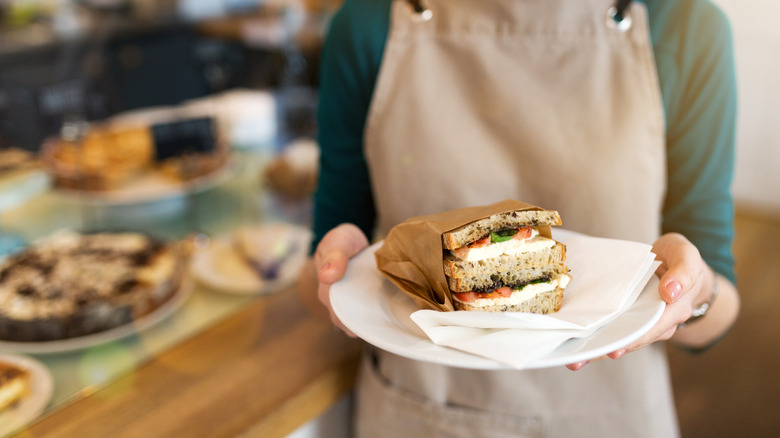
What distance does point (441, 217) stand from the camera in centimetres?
87

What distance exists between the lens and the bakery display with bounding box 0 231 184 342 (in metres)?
1.15

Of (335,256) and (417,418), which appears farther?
(417,418)

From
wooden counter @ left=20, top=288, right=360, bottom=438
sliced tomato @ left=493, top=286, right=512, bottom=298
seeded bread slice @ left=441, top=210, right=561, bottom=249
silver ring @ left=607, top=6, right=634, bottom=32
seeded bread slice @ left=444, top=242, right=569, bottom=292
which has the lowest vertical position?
wooden counter @ left=20, top=288, right=360, bottom=438

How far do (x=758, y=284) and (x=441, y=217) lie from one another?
2.38m

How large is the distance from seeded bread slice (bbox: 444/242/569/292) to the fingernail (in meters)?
0.15

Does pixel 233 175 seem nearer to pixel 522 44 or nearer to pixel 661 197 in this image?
pixel 522 44

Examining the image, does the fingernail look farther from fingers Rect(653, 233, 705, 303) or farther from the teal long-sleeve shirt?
the teal long-sleeve shirt

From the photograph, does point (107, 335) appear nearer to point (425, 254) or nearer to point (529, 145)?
point (425, 254)

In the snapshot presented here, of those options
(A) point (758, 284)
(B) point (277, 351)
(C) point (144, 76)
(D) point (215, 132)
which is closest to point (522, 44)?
(B) point (277, 351)

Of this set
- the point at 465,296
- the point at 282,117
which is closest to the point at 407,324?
the point at 465,296

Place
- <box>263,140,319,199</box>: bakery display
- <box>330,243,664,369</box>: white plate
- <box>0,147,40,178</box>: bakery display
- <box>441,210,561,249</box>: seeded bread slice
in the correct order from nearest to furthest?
<box>330,243,664,369</box>: white plate, <box>441,210,561,249</box>: seeded bread slice, <box>0,147,40,178</box>: bakery display, <box>263,140,319,199</box>: bakery display

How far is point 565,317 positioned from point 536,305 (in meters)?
0.07

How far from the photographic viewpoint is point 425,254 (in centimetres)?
84

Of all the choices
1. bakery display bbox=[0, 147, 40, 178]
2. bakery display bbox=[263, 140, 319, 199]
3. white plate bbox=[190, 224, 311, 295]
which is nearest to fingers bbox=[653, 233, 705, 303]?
white plate bbox=[190, 224, 311, 295]
